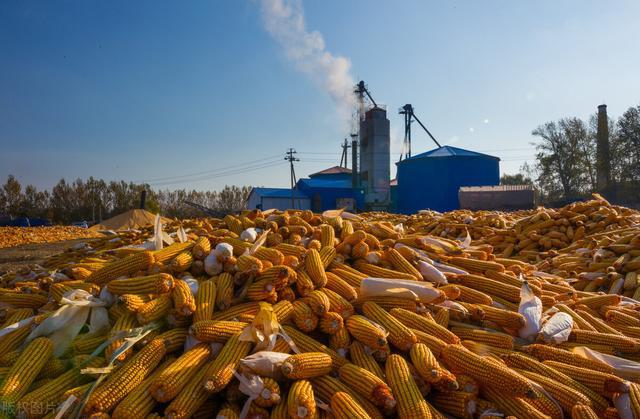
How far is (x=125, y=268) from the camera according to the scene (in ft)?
11.0

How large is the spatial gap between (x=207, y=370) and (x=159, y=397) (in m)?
0.30

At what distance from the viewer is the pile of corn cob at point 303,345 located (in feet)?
7.43

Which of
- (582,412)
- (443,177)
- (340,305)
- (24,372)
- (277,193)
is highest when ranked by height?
(443,177)

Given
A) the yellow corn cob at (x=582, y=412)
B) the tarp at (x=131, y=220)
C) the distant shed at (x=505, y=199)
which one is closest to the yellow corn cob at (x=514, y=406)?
the yellow corn cob at (x=582, y=412)

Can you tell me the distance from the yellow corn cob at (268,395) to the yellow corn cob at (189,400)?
32 cm

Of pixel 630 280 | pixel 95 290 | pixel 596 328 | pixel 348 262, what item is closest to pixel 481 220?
pixel 630 280

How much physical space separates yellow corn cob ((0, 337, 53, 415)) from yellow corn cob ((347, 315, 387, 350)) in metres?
2.07

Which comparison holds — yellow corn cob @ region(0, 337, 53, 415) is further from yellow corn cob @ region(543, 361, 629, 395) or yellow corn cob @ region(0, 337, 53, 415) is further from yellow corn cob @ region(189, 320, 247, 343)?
yellow corn cob @ region(543, 361, 629, 395)

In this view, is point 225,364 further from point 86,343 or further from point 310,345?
point 86,343

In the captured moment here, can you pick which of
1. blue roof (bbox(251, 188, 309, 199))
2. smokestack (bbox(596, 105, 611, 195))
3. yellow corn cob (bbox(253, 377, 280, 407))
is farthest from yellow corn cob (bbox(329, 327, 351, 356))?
smokestack (bbox(596, 105, 611, 195))

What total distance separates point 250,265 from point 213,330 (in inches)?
26.0

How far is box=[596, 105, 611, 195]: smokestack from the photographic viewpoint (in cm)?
3719

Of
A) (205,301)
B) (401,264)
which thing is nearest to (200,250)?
(205,301)

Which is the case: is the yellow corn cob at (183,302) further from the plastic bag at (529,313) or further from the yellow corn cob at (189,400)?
the plastic bag at (529,313)
